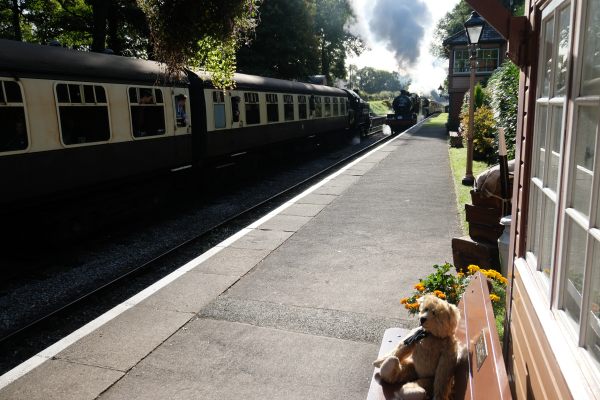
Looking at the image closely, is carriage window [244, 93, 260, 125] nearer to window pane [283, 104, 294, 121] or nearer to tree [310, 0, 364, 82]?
window pane [283, 104, 294, 121]

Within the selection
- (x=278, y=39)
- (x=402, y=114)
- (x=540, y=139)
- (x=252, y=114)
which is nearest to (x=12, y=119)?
(x=540, y=139)

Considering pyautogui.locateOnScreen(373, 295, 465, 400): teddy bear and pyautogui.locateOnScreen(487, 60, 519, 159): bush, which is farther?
pyautogui.locateOnScreen(487, 60, 519, 159): bush

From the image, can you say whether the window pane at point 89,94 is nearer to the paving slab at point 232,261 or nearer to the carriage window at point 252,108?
the paving slab at point 232,261

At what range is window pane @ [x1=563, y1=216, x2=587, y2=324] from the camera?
2262 mm

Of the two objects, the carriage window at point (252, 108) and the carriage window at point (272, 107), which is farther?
the carriage window at point (272, 107)

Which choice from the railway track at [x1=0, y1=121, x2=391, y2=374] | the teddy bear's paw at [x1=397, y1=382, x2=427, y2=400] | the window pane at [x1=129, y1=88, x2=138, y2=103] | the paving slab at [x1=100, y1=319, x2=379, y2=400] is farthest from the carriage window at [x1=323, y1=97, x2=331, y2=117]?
the teddy bear's paw at [x1=397, y1=382, x2=427, y2=400]

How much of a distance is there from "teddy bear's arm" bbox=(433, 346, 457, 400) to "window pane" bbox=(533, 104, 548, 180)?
1267mm

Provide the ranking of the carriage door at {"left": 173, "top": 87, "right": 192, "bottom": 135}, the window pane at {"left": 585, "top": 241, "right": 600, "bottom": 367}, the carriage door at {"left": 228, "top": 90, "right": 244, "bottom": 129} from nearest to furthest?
the window pane at {"left": 585, "top": 241, "right": 600, "bottom": 367}
the carriage door at {"left": 173, "top": 87, "right": 192, "bottom": 135}
the carriage door at {"left": 228, "top": 90, "right": 244, "bottom": 129}

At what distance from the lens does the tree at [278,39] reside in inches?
1249

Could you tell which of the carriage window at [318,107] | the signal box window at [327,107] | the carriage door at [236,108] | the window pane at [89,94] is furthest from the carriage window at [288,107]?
the window pane at [89,94]

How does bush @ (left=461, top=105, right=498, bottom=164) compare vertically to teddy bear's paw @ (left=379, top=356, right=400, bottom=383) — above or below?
above

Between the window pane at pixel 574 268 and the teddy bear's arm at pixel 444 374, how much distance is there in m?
0.93

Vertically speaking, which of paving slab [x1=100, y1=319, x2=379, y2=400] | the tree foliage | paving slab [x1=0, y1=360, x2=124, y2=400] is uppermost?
the tree foliage

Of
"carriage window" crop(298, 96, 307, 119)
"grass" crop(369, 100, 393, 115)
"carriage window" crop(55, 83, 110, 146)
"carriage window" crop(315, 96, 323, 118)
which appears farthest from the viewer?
"grass" crop(369, 100, 393, 115)
